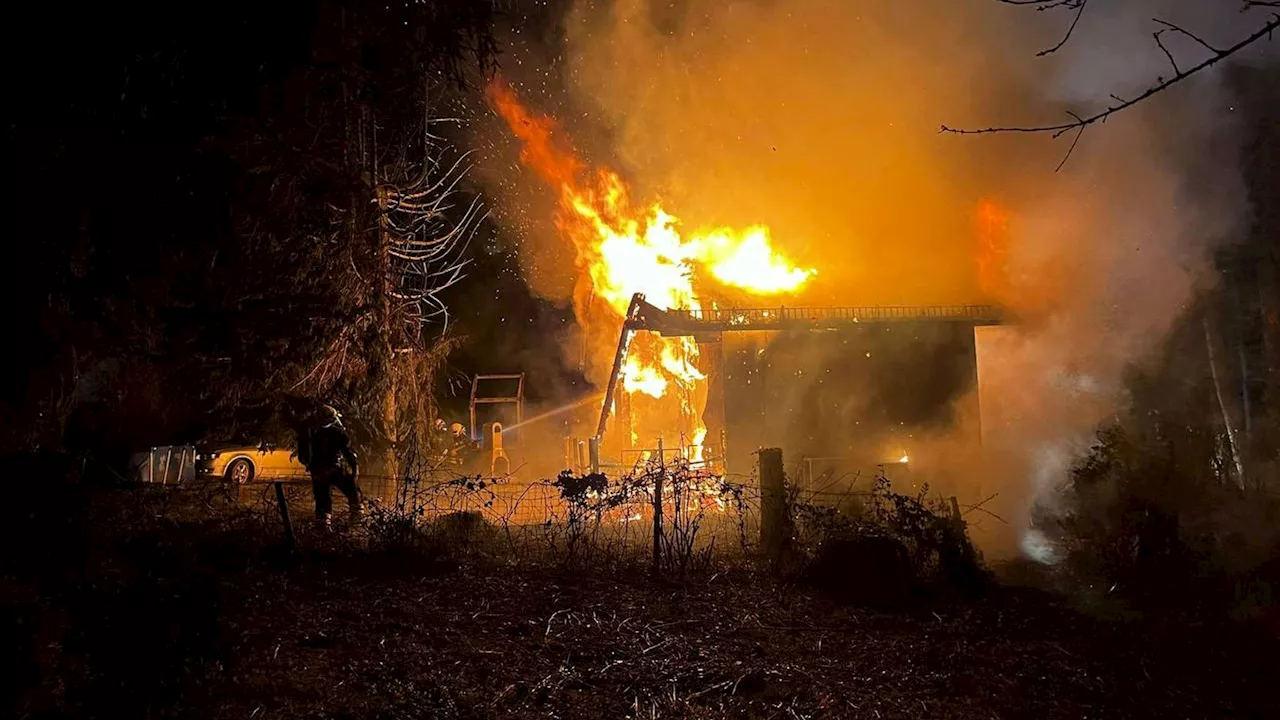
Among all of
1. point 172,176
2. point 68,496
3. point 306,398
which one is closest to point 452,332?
point 306,398

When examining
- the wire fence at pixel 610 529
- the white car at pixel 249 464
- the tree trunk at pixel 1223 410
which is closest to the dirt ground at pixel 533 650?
the wire fence at pixel 610 529

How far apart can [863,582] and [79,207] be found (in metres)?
7.59

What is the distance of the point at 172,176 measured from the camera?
22.5 ft

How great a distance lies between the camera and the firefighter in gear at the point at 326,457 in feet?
30.9

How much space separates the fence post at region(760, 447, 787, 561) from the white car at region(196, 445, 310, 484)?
40.8 ft

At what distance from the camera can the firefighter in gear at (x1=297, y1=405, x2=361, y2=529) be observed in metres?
9.41

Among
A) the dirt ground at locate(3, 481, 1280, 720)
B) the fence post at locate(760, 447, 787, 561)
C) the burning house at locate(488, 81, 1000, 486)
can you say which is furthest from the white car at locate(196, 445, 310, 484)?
the fence post at locate(760, 447, 787, 561)

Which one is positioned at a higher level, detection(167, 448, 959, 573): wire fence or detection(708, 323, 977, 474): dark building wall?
detection(708, 323, 977, 474): dark building wall

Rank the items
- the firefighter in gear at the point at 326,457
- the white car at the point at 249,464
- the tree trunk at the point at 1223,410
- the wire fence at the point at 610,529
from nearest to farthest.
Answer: the wire fence at the point at 610,529
the firefighter in gear at the point at 326,457
the tree trunk at the point at 1223,410
the white car at the point at 249,464

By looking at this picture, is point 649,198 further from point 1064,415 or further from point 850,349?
point 1064,415

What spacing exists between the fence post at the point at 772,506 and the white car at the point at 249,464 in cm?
1244

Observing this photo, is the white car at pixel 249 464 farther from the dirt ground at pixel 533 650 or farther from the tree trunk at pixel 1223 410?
the tree trunk at pixel 1223 410

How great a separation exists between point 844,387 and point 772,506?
11.3 meters

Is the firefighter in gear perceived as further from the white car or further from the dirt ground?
the white car
